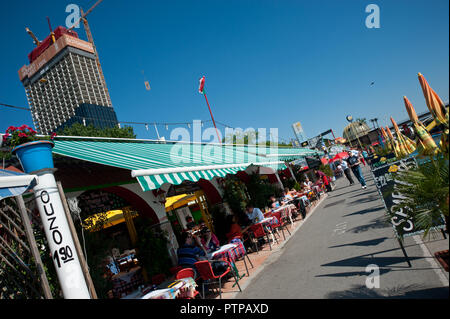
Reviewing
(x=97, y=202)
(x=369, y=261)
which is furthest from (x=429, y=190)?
(x=97, y=202)

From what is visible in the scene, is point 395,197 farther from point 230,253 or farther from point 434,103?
point 230,253

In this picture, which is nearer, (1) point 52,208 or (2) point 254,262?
(1) point 52,208

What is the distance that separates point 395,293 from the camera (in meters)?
3.31

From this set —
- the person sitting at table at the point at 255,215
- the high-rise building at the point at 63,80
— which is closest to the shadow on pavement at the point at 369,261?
the person sitting at table at the point at 255,215

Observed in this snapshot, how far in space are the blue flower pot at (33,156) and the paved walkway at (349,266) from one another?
12.2 ft

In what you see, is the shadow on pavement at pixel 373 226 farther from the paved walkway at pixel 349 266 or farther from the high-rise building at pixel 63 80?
the high-rise building at pixel 63 80

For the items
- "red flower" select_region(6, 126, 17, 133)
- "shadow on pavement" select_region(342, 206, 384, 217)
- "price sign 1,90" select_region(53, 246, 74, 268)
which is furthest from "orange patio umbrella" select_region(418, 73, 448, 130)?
"shadow on pavement" select_region(342, 206, 384, 217)

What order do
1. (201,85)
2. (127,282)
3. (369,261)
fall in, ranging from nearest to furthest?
1. (369,261)
2. (127,282)
3. (201,85)

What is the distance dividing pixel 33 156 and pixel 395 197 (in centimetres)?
499
